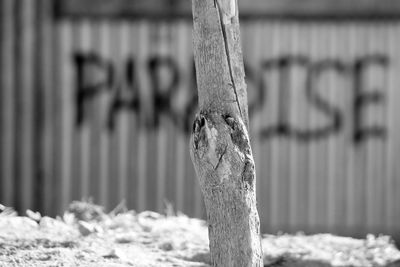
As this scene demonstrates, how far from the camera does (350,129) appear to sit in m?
7.77

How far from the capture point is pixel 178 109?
25.0 ft

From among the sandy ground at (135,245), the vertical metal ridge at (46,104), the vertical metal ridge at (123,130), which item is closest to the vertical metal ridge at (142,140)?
the vertical metal ridge at (123,130)

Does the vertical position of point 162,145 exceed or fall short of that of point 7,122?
it falls short

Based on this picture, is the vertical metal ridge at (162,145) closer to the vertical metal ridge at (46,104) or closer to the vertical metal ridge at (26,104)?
the vertical metal ridge at (46,104)

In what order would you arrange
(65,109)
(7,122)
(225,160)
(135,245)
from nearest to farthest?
(225,160), (135,245), (7,122), (65,109)

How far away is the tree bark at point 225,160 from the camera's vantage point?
3.11m

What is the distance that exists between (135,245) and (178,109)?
3.48 metres

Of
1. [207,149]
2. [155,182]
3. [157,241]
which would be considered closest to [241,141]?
[207,149]

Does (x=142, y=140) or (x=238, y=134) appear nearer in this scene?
(x=238, y=134)

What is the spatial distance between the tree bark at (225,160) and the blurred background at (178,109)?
4.33 metres

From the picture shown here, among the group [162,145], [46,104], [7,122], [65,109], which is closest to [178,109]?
[162,145]

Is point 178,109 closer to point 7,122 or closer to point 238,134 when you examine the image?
point 7,122

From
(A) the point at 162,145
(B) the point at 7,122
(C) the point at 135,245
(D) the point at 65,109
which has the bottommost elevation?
(C) the point at 135,245

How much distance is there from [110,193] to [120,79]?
3.61ft
